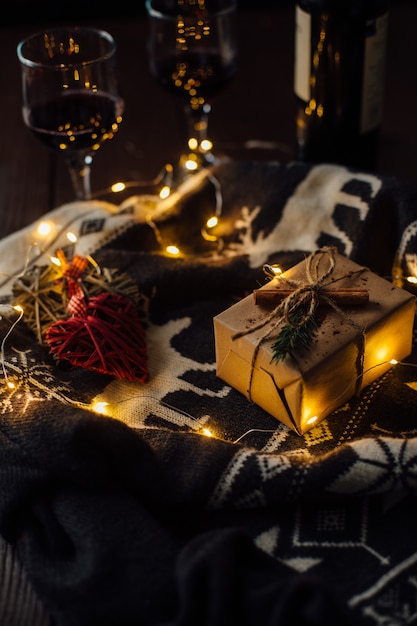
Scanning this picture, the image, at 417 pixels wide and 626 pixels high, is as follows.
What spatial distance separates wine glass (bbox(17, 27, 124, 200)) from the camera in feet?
3.18

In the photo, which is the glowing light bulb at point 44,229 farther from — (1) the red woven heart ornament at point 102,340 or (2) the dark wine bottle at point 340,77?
(2) the dark wine bottle at point 340,77

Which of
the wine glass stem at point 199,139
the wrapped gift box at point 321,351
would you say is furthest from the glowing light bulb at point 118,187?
the wrapped gift box at point 321,351

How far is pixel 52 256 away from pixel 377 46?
47 centimetres

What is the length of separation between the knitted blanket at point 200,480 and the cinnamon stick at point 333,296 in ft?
0.32

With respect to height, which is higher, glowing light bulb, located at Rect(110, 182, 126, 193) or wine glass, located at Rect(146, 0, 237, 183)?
wine glass, located at Rect(146, 0, 237, 183)

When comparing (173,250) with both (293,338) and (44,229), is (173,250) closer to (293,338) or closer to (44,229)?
(44,229)

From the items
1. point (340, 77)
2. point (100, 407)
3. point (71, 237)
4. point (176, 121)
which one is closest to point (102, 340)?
point (100, 407)

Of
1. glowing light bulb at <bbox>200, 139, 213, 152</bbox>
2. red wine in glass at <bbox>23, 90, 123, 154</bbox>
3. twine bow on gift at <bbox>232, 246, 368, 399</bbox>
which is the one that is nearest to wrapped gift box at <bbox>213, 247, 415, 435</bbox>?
twine bow on gift at <bbox>232, 246, 368, 399</bbox>

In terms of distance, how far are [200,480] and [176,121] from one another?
0.76m

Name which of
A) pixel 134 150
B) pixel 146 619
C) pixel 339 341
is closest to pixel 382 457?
pixel 339 341

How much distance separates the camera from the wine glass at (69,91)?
97 centimetres

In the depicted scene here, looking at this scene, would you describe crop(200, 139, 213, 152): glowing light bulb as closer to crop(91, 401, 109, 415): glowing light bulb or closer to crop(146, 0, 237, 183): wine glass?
crop(146, 0, 237, 183): wine glass

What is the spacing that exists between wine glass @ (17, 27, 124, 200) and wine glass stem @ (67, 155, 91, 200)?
0.03m

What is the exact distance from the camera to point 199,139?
1219mm
